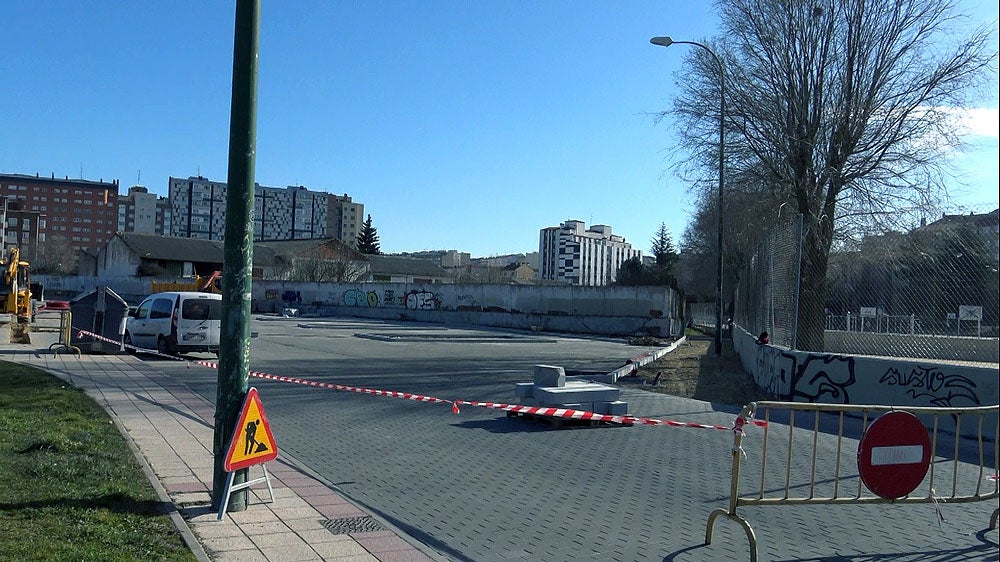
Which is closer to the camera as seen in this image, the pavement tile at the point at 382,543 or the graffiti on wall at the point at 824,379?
the pavement tile at the point at 382,543

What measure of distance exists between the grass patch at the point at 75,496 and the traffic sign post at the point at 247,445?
21.2 inches

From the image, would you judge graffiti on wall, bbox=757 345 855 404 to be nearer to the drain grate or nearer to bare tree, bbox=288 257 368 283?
the drain grate

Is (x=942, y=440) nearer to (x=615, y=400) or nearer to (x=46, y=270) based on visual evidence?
(x=615, y=400)

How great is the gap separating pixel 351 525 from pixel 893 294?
974 cm

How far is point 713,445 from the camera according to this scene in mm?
10242

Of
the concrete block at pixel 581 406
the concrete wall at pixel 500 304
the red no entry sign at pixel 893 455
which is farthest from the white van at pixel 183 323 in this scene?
the concrete wall at pixel 500 304

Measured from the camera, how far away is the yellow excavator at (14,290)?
34.0 metres

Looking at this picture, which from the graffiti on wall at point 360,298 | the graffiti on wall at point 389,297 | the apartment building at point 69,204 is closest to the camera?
the graffiti on wall at point 389,297

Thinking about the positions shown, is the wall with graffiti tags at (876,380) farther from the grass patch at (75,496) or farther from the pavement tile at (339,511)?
the grass patch at (75,496)

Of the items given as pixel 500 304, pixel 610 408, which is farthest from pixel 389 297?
pixel 610 408

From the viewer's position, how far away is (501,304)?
5278cm

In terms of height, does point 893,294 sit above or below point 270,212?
below

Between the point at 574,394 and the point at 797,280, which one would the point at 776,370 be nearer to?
the point at 797,280

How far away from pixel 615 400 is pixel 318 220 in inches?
7170
